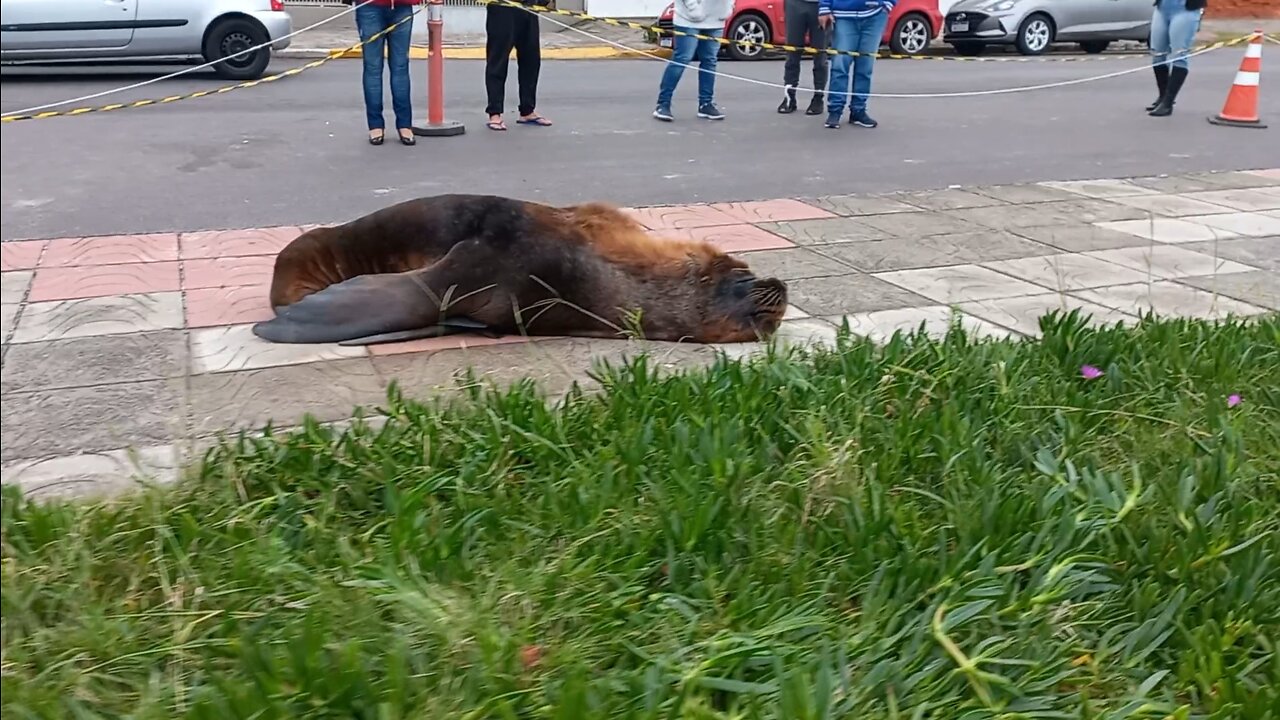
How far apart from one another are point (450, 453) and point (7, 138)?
6.70 ft

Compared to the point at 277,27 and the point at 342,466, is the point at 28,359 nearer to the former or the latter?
the point at 342,466

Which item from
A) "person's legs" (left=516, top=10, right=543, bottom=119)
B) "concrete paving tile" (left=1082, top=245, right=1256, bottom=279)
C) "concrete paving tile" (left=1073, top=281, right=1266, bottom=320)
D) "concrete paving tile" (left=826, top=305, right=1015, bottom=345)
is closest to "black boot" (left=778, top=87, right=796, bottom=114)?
"person's legs" (left=516, top=10, right=543, bottom=119)

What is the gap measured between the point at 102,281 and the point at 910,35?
57.7 feet

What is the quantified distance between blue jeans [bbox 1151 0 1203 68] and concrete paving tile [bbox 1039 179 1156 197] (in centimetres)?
413

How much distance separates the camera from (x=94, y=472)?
3.61 meters

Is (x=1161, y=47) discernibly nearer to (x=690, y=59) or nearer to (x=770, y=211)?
(x=690, y=59)

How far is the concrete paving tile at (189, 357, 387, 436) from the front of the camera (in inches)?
162

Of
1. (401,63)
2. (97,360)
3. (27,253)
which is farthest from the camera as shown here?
(401,63)

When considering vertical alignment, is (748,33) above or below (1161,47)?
above

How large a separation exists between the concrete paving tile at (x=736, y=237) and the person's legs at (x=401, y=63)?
3439 mm

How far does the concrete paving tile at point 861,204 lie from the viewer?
312 inches

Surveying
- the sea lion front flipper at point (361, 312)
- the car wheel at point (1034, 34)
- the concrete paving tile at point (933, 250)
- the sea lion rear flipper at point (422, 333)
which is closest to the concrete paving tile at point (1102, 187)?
the concrete paving tile at point (933, 250)

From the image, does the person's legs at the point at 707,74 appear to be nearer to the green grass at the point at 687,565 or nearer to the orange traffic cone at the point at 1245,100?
the orange traffic cone at the point at 1245,100

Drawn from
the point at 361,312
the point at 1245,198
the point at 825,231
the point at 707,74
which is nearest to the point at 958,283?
the point at 825,231
